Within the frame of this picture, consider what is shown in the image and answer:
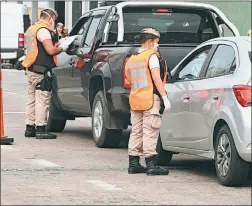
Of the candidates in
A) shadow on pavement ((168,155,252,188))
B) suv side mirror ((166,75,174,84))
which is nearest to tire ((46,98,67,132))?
shadow on pavement ((168,155,252,188))

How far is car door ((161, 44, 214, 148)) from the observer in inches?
393

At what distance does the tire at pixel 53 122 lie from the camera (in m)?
14.7

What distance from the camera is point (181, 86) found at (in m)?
10.2

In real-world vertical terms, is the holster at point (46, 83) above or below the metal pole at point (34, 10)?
above

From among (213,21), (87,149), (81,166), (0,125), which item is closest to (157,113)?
(81,166)

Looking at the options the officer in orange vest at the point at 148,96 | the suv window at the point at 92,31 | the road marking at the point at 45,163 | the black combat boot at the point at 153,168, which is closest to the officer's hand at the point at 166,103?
the officer in orange vest at the point at 148,96

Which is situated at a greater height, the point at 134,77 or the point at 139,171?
the point at 134,77

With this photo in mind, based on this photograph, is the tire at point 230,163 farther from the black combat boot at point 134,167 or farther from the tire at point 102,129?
the tire at point 102,129

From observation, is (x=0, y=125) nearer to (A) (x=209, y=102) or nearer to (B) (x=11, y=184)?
(B) (x=11, y=184)

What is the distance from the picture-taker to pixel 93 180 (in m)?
9.35

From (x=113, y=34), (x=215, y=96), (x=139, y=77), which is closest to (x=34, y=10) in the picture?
(x=113, y=34)

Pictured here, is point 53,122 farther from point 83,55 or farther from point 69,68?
point 83,55

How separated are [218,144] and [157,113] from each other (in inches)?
36.6

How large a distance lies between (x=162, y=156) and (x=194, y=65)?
1254mm
